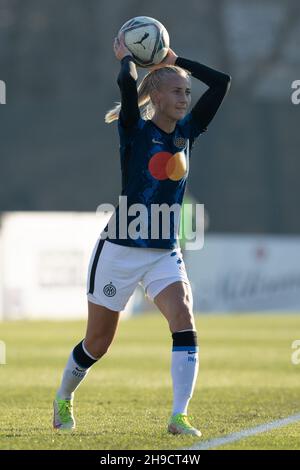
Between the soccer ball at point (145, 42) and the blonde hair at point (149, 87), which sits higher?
the soccer ball at point (145, 42)

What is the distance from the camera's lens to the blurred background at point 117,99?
123 feet

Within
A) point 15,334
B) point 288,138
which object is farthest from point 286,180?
point 15,334

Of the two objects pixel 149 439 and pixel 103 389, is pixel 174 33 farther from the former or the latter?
pixel 149 439

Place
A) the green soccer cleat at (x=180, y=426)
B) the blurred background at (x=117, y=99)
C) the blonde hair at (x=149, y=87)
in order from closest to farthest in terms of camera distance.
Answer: the green soccer cleat at (x=180, y=426) < the blonde hair at (x=149, y=87) < the blurred background at (x=117, y=99)

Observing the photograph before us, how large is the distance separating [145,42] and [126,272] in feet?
4.31

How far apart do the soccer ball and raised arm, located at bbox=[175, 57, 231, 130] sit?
16 cm

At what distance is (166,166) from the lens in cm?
696

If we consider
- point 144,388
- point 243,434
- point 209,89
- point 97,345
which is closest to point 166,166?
point 209,89

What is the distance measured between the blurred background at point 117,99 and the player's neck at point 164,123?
2753 centimetres

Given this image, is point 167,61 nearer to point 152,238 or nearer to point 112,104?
point 152,238

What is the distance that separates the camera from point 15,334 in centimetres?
1811

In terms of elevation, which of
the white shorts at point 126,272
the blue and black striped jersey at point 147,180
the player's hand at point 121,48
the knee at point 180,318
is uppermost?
the player's hand at point 121,48

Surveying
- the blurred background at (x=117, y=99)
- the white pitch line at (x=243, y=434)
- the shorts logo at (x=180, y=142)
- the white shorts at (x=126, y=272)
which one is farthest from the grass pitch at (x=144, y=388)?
the blurred background at (x=117, y=99)

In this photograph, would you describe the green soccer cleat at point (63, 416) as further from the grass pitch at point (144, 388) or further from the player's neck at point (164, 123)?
the player's neck at point (164, 123)
